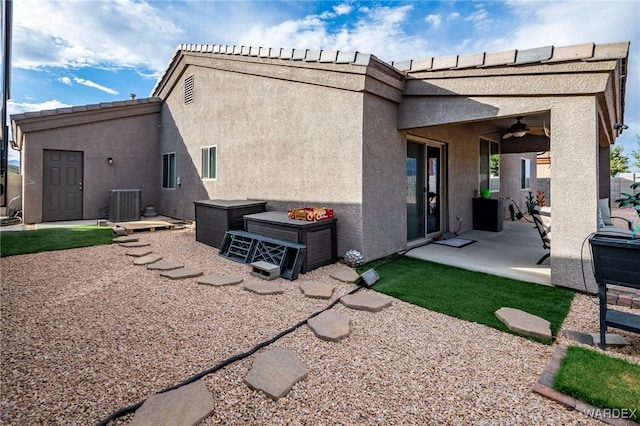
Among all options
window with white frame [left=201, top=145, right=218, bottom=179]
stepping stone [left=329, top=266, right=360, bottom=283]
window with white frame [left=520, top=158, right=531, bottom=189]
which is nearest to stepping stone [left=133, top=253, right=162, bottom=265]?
stepping stone [left=329, top=266, right=360, bottom=283]

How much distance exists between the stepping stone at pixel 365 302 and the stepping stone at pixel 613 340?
6.35 feet

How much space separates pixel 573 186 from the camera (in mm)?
3992

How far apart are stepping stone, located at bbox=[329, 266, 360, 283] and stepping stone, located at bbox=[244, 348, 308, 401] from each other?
205 cm

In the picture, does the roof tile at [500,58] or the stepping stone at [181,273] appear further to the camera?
the stepping stone at [181,273]

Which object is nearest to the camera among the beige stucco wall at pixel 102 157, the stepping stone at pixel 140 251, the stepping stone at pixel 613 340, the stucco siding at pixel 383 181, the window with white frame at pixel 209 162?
the stepping stone at pixel 613 340

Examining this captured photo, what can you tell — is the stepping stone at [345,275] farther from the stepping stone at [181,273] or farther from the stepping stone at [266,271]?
the stepping stone at [181,273]

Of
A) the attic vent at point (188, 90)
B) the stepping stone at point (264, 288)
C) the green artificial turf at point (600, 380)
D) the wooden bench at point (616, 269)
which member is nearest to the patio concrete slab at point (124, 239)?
the stepping stone at point (264, 288)

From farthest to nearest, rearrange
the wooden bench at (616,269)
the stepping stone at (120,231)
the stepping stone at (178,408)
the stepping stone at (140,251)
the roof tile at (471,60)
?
the stepping stone at (120,231) → the stepping stone at (140,251) → the roof tile at (471,60) → the wooden bench at (616,269) → the stepping stone at (178,408)

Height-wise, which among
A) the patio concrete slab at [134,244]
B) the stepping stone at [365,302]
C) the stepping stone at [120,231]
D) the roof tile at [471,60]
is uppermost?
the roof tile at [471,60]

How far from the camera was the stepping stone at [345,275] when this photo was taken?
4480 mm

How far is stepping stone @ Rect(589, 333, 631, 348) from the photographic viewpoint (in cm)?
267

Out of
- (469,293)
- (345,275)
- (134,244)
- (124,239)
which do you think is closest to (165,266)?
(134,244)

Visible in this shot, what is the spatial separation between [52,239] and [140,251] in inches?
108

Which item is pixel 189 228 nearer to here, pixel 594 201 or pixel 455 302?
pixel 455 302
